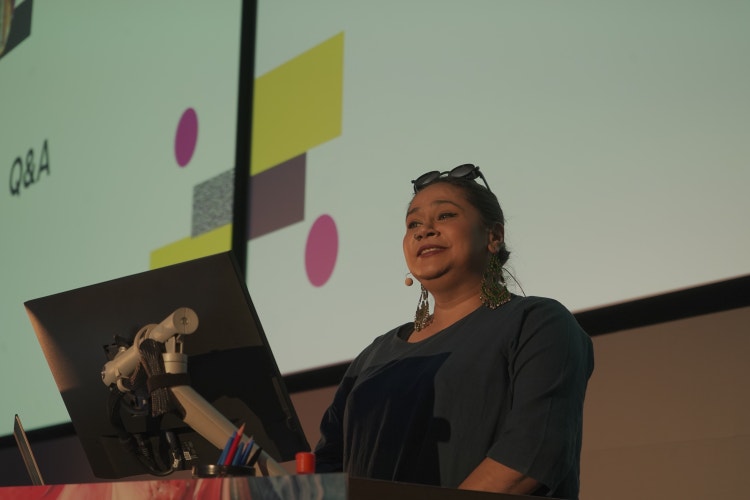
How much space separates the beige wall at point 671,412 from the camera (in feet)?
6.45

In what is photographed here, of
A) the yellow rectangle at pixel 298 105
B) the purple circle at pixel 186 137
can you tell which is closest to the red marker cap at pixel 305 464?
the yellow rectangle at pixel 298 105

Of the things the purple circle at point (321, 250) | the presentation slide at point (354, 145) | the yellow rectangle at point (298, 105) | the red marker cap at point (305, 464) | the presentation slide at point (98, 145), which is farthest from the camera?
the presentation slide at point (98, 145)

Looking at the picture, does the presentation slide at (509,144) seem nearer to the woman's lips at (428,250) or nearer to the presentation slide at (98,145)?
the presentation slide at (98,145)

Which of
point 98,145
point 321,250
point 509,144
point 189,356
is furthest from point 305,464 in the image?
point 98,145

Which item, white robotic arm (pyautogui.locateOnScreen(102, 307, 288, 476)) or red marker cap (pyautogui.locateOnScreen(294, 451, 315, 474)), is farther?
white robotic arm (pyautogui.locateOnScreen(102, 307, 288, 476))

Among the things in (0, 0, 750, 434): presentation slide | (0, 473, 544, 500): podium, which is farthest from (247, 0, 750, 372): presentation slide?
(0, 473, 544, 500): podium

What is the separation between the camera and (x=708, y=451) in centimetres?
198

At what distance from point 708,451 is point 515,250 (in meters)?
0.63

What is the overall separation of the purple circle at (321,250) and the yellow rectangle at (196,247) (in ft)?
1.39

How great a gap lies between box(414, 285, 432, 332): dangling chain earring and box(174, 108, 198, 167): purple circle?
6.34 feet

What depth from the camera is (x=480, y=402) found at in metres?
1.48

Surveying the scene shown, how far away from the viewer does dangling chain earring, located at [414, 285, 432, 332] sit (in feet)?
5.78

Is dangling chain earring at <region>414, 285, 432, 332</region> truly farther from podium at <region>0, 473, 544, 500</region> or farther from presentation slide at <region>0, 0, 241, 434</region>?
presentation slide at <region>0, 0, 241, 434</region>

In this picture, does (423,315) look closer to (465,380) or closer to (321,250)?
(465,380)
